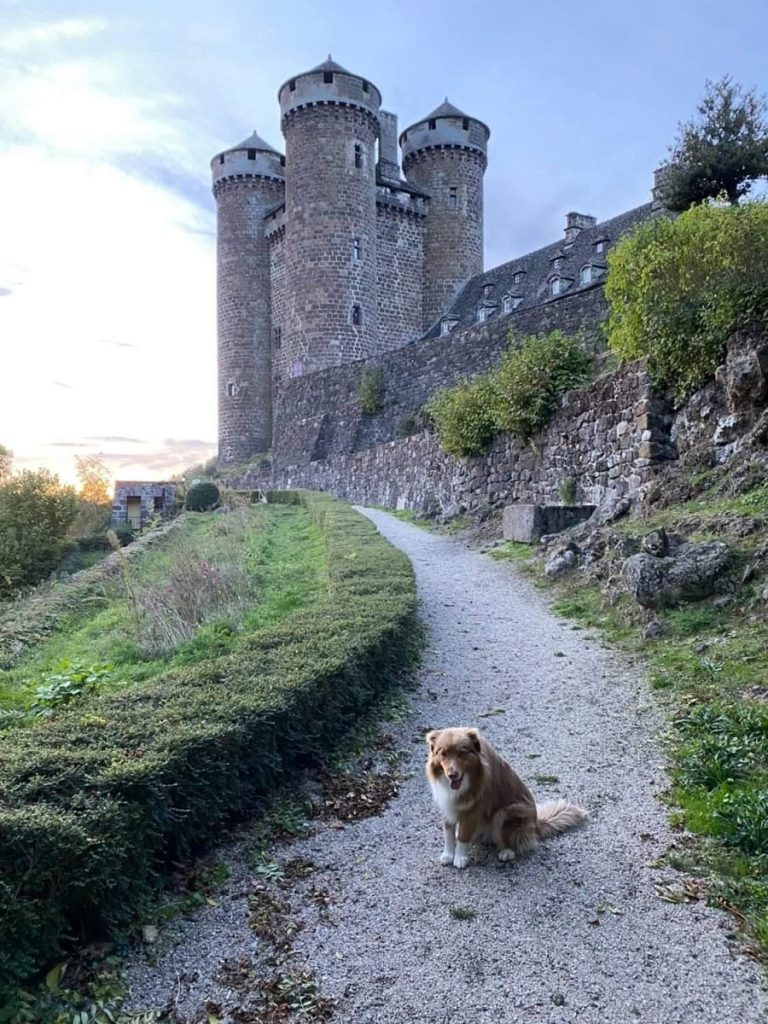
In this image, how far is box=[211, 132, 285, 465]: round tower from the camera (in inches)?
1526

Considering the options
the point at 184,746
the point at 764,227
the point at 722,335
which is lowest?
the point at 184,746

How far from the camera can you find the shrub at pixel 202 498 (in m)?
27.5

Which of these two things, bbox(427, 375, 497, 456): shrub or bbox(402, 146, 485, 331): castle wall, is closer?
bbox(427, 375, 497, 456): shrub

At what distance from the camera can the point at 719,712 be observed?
479 centimetres

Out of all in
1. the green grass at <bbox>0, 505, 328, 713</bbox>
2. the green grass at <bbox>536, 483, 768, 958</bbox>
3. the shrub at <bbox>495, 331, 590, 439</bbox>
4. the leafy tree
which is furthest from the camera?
the leafy tree

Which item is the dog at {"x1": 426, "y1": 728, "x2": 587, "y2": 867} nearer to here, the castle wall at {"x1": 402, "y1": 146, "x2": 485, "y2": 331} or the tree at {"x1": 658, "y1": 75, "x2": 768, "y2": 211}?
the tree at {"x1": 658, "y1": 75, "x2": 768, "y2": 211}

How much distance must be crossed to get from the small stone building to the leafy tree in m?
5.18

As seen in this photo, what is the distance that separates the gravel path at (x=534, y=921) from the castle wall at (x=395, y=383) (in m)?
16.0

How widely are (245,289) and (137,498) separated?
42.8ft

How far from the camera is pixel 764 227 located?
9.50m

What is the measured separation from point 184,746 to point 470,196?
3720cm

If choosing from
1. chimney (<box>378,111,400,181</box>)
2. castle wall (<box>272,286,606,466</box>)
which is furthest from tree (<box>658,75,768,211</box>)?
chimney (<box>378,111,400,181</box>)

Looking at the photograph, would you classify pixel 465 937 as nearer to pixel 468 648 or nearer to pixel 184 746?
pixel 184 746

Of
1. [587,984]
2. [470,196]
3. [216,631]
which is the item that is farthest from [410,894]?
[470,196]
